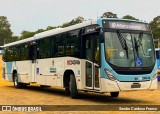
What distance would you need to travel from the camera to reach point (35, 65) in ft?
69.4

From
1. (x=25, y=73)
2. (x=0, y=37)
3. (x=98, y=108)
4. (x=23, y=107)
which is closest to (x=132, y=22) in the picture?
(x=98, y=108)

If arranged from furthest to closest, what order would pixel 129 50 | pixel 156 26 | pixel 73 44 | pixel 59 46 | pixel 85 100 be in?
pixel 156 26 → pixel 59 46 → pixel 73 44 → pixel 85 100 → pixel 129 50

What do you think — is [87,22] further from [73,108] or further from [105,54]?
[73,108]

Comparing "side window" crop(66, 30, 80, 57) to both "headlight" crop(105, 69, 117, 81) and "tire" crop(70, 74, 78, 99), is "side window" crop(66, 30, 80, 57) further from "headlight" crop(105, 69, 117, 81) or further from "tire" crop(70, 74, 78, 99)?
"headlight" crop(105, 69, 117, 81)

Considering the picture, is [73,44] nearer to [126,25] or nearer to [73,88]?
[73,88]

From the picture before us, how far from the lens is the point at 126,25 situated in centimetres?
1441

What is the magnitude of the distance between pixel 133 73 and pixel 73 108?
2.83 metres

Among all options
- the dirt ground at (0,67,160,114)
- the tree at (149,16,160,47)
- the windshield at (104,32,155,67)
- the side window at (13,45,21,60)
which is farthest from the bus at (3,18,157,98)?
the tree at (149,16,160,47)

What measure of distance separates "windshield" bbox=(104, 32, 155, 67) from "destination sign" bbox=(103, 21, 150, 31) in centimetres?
27

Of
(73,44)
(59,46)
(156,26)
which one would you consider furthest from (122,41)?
(156,26)

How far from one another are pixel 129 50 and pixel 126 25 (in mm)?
1085

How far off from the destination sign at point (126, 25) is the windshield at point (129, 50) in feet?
0.89

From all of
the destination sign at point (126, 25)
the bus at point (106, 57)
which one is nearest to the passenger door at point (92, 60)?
the bus at point (106, 57)

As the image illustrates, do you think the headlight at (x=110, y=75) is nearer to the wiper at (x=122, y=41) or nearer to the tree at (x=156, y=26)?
the wiper at (x=122, y=41)
